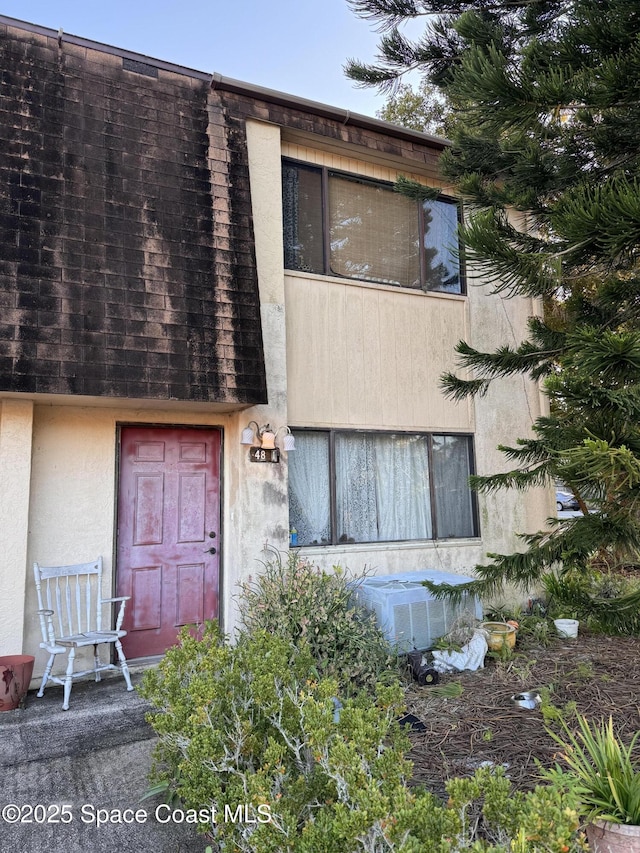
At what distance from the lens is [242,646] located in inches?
131

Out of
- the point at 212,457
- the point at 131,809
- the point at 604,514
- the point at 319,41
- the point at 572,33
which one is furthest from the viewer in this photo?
the point at 319,41

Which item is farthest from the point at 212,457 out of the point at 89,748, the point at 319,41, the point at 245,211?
the point at 319,41

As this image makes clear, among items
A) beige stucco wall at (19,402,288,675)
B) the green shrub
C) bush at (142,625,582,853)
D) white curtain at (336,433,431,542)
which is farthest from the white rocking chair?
the green shrub

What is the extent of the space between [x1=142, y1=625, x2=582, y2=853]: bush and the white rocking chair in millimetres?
1931

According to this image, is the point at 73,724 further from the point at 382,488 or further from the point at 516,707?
the point at 382,488

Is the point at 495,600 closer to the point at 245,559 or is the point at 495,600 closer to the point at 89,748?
the point at 245,559

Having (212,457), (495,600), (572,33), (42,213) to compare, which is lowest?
(495,600)

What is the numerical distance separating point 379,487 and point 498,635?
79.6 inches

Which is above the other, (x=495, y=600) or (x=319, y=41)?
(x=319, y=41)

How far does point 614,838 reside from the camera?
222cm

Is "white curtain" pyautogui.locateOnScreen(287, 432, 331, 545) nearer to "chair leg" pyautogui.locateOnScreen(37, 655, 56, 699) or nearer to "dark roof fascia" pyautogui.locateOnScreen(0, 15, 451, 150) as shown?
"chair leg" pyautogui.locateOnScreen(37, 655, 56, 699)

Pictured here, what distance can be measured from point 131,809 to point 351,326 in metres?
5.08

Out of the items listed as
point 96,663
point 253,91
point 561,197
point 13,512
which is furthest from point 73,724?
point 253,91

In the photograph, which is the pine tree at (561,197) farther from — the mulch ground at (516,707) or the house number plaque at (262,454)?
the house number plaque at (262,454)
